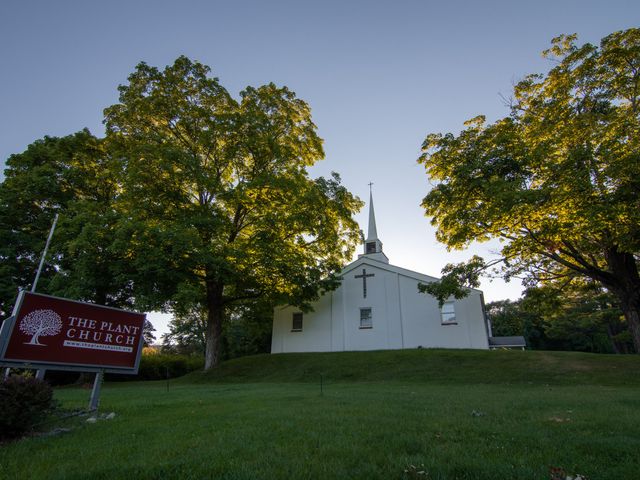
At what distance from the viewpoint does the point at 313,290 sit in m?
24.4

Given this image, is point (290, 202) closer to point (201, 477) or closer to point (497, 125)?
point (497, 125)

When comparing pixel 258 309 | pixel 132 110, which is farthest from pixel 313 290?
pixel 132 110

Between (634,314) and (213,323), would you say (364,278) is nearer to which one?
(213,323)

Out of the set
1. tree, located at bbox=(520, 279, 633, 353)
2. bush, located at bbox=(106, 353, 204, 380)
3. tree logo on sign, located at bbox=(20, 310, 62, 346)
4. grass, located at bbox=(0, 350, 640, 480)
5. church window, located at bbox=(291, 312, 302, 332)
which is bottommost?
grass, located at bbox=(0, 350, 640, 480)

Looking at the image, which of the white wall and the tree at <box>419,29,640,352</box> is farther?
the white wall

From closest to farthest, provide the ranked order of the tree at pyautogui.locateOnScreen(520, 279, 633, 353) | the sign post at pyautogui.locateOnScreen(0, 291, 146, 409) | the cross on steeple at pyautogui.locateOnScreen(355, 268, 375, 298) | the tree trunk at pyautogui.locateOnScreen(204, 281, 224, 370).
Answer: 1. the sign post at pyautogui.locateOnScreen(0, 291, 146, 409)
2. the tree trunk at pyautogui.locateOnScreen(204, 281, 224, 370)
3. the cross on steeple at pyautogui.locateOnScreen(355, 268, 375, 298)
4. the tree at pyautogui.locateOnScreen(520, 279, 633, 353)

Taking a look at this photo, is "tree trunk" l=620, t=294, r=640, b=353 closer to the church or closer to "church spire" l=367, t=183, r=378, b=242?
the church

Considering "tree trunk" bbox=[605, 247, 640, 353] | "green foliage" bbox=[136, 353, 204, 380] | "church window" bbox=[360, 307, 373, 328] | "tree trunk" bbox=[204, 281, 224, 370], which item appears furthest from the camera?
"green foliage" bbox=[136, 353, 204, 380]

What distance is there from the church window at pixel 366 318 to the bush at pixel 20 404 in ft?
77.2

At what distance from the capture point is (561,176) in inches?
567

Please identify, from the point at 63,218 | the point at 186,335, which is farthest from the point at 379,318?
the point at 186,335

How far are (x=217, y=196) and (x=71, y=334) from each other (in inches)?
543

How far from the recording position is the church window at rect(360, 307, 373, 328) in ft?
92.1

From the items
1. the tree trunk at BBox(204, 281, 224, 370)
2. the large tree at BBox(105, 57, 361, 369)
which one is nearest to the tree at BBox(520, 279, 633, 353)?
the large tree at BBox(105, 57, 361, 369)
